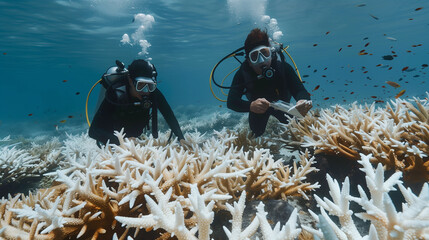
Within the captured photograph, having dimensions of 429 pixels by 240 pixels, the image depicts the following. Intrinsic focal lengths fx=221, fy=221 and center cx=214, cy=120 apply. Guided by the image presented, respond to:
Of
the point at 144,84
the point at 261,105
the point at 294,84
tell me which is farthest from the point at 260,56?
the point at 144,84

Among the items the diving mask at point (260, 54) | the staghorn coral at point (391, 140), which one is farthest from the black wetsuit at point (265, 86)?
the staghorn coral at point (391, 140)

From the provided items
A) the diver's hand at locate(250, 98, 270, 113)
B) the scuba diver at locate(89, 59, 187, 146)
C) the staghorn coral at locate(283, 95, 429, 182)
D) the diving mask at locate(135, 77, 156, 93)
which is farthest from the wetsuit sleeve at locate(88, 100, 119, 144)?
the staghorn coral at locate(283, 95, 429, 182)

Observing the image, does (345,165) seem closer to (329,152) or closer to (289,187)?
(329,152)

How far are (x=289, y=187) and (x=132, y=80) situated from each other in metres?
3.96

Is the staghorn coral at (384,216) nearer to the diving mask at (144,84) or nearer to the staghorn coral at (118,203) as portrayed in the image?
the staghorn coral at (118,203)

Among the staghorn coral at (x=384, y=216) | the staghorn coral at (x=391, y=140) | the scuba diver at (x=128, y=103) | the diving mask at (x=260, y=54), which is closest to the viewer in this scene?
the staghorn coral at (x=384, y=216)

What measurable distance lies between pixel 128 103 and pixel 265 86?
3604 millimetres

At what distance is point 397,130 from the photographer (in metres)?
2.90

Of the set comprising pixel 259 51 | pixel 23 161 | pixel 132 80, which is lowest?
pixel 23 161

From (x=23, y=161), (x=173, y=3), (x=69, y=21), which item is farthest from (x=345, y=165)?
(x=69, y=21)

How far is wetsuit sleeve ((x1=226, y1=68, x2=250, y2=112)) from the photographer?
18.2 ft

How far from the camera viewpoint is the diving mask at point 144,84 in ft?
15.1

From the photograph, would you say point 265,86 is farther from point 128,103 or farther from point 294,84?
point 128,103

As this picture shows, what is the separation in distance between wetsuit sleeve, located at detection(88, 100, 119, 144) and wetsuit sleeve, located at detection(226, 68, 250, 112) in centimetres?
288
